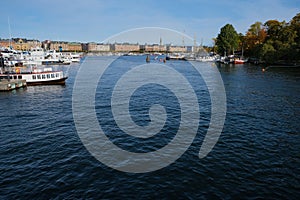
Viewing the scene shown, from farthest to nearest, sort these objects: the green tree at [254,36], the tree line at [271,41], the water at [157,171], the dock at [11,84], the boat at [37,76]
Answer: the green tree at [254,36] < the tree line at [271,41] < the boat at [37,76] < the dock at [11,84] < the water at [157,171]

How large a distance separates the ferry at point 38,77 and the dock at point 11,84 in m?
2.47

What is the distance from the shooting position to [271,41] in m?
128

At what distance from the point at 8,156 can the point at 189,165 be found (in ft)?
51.5

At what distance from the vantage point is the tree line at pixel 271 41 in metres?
111

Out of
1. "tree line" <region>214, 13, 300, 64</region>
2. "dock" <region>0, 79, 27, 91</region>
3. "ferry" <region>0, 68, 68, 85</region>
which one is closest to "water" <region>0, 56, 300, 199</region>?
"dock" <region>0, 79, 27, 91</region>

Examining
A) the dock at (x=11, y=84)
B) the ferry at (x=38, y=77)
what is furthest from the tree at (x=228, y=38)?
the dock at (x=11, y=84)

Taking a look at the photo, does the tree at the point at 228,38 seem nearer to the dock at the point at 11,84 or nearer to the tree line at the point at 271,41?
the tree line at the point at 271,41

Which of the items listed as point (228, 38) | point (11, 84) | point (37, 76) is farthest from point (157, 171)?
point (228, 38)

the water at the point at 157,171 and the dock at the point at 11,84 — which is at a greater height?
the dock at the point at 11,84

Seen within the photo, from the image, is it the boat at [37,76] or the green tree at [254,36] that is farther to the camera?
the green tree at [254,36]

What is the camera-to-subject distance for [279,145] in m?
21.9

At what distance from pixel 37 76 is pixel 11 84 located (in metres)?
7.92

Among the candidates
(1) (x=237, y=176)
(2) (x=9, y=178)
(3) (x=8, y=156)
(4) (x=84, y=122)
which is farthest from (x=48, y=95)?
(1) (x=237, y=176)

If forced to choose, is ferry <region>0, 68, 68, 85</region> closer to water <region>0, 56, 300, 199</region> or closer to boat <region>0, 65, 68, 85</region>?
boat <region>0, 65, 68, 85</region>
